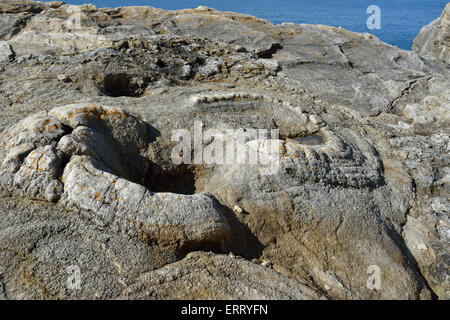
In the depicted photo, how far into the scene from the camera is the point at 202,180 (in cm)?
779

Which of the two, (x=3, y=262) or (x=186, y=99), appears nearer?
(x=3, y=262)

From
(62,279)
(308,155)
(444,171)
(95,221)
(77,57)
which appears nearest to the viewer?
(62,279)

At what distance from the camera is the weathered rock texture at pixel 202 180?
5203 mm

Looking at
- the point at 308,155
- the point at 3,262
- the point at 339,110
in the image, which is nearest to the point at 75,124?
the point at 3,262

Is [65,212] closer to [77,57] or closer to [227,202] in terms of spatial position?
[227,202]

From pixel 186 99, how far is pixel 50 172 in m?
5.07

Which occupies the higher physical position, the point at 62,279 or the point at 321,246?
the point at 62,279

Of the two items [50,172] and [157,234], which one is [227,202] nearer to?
[157,234]

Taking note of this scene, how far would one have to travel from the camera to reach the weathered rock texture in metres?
5.20

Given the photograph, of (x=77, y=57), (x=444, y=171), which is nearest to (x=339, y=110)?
(x=444, y=171)

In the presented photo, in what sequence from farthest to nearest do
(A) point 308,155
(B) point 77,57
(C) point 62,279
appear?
1. (B) point 77,57
2. (A) point 308,155
3. (C) point 62,279

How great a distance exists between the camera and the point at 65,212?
5512 mm

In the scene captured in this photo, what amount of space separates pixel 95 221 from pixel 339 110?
9798 millimetres

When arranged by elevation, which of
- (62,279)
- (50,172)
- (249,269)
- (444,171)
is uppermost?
(50,172)
